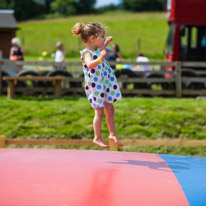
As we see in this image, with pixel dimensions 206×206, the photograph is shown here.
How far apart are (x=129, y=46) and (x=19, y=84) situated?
35618 millimetres

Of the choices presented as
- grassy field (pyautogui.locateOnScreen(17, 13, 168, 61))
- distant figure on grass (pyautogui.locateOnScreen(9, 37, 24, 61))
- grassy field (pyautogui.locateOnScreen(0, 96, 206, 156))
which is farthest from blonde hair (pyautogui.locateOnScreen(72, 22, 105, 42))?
grassy field (pyautogui.locateOnScreen(17, 13, 168, 61))

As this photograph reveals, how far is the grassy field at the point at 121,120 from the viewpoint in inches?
386

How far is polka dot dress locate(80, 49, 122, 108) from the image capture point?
465 centimetres

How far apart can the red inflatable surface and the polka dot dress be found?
0.58 metres

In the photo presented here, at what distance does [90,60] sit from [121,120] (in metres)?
5.79

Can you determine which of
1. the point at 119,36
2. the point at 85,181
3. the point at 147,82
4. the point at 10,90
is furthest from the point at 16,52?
the point at 119,36

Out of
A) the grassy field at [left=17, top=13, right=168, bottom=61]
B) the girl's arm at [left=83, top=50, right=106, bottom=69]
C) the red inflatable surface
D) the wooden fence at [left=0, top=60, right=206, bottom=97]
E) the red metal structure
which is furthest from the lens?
the grassy field at [left=17, top=13, right=168, bottom=61]

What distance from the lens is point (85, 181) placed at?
12.2ft

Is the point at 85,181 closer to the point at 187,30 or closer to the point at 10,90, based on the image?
the point at 10,90

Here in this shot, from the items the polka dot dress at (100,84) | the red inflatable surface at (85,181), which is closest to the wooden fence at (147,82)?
the polka dot dress at (100,84)

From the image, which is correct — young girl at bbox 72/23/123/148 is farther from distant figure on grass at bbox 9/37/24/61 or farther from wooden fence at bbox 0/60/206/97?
distant figure on grass at bbox 9/37/24/61

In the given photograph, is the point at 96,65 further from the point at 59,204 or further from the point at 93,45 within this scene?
the point at 59,204

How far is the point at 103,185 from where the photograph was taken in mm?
3658

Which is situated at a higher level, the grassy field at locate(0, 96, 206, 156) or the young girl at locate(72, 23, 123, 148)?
the young girl at locate(72, 23, 123, 148)
